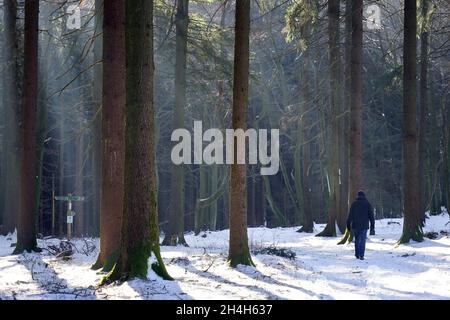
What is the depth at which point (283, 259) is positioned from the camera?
49.0ft

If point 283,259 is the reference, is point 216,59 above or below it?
above

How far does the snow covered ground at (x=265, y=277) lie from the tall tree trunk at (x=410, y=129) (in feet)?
2.23

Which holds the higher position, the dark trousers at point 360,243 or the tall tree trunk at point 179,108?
the tall tree trunk at point 179,108

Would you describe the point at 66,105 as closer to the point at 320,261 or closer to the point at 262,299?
the point at 320,261

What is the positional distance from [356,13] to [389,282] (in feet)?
38.1

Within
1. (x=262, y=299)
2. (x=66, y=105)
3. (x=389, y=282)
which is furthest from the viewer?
(x=66, y=105)

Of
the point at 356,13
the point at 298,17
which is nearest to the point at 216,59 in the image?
the point at 298,17

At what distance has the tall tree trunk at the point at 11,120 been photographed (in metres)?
22.0

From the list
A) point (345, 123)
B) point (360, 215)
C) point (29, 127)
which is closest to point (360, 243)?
point (360, 215)

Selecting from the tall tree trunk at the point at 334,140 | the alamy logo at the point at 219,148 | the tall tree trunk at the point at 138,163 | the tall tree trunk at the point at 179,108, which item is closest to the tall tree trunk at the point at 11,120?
the tall tree trunk at the point at 179,108

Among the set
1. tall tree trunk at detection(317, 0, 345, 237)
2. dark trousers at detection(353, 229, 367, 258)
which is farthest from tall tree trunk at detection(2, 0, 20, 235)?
dark trousers at detection(353, 229, 367, 258)

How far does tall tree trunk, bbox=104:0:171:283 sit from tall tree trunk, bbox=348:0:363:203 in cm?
1124

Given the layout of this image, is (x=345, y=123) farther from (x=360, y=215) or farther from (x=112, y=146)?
(x=112, y=146)

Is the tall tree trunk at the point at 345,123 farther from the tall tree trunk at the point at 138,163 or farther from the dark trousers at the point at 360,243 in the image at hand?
the tall tree trunk at the point at 138,163
